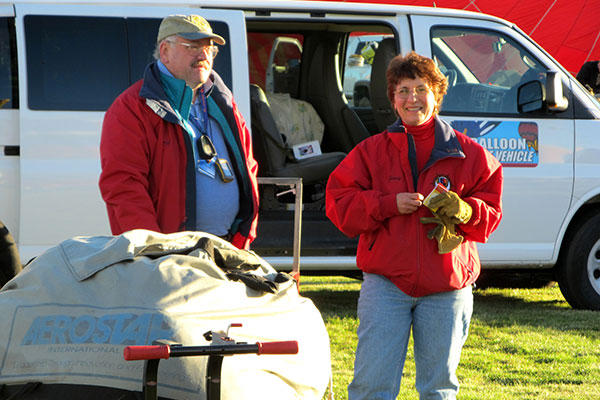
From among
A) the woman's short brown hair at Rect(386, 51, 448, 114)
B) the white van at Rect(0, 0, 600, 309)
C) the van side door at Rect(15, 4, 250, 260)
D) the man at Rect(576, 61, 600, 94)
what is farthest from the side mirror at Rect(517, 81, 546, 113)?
the man at Rect(576, 61, 600, 94)

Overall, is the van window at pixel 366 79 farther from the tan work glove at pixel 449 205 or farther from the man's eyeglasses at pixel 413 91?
the tan work glove at pixel 449 205

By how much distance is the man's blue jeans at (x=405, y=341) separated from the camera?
336 cm

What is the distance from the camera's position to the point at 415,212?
3393 mm

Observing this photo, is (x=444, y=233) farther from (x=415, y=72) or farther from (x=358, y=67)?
(x=358, y=67)

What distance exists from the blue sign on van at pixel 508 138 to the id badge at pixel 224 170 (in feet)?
10.8

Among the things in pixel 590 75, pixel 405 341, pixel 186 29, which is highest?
pixel 186 29

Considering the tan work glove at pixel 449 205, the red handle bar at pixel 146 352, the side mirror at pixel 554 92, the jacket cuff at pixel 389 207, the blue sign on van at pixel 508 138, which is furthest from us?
the blue sign on van at pixel 508 138

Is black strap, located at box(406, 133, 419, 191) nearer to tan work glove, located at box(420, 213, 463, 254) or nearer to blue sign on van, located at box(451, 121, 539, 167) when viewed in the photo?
tan work glove, located at box(420, 213, 463, 254)

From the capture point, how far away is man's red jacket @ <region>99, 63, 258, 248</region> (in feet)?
11.0

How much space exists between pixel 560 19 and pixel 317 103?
22.4 m

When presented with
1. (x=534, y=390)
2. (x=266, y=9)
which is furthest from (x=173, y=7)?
(x=534, y=390)

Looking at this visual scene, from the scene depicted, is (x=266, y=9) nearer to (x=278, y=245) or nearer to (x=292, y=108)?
(x=292, y=108)

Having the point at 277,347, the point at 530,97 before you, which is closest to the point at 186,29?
the point at 277,347

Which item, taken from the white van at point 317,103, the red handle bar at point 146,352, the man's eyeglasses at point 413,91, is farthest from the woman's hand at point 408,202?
the white van at point 317,103
